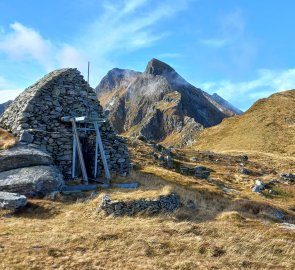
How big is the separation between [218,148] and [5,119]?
263 ft

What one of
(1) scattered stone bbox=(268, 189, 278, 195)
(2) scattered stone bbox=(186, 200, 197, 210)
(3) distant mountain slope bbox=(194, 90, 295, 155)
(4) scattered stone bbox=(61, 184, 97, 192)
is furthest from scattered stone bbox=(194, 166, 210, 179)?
(3) distant mountain slope bbox=(194, 90, 295, 155)

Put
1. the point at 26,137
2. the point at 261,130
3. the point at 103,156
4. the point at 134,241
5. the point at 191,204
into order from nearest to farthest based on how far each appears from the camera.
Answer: the point at 134,241, the point at 191,204, the point at 26,137, the point at 103,156, the point at 261,130

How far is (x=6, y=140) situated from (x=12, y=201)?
24.2 ft

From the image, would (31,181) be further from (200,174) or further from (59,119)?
(200,174)

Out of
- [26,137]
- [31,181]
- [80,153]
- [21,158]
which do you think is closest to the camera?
[31,181]

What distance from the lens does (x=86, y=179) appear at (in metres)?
25.1

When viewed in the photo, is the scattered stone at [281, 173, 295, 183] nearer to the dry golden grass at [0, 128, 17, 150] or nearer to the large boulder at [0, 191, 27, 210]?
the dry golden grass at [0, 128, 17, 150]

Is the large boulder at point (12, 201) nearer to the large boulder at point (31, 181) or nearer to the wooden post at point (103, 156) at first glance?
the large boulder at point (31, 181)

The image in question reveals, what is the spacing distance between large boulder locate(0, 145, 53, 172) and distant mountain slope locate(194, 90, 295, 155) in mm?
79708

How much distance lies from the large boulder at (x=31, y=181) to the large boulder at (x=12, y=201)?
1679mm

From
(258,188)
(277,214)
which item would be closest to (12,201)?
(277,214)

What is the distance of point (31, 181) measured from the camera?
2050 centimetres

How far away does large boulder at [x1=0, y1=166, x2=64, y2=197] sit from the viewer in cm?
2022

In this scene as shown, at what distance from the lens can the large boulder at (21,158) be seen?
859 inches
